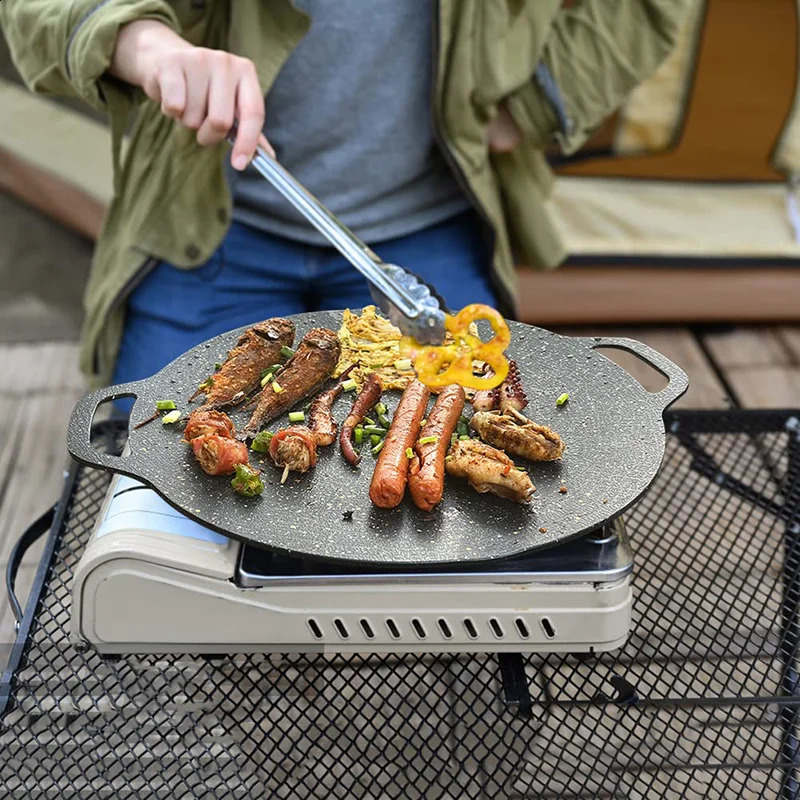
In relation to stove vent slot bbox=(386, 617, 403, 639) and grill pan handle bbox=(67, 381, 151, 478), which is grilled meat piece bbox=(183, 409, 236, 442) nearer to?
grill pan handle bbox=(67, 381, 151, 478)

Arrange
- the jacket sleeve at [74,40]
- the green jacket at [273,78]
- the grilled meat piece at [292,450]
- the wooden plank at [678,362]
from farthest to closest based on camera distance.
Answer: the wooden plank at [678,362]
the green jacket at [273,78]
the jacket sleeve at [74,40]
the grilled meat piece at [292,450]

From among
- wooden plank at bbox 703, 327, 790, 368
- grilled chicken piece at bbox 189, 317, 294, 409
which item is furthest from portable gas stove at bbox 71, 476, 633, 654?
wooden plank at bbox 703, 327, 790, 368

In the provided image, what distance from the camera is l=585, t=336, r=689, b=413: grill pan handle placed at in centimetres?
141

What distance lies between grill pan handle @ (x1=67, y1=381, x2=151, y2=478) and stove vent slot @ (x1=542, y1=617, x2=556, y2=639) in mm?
584

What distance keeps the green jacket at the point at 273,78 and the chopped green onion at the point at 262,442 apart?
0.85 meters

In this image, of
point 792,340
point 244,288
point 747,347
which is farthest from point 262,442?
point 792,340

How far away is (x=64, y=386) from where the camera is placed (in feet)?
10.4

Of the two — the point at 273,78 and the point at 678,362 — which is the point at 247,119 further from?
the point at 678,362

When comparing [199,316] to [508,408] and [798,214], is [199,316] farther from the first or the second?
[798,214]

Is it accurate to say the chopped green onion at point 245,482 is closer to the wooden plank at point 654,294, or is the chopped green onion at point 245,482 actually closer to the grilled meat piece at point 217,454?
the grilled meat piece at point 217,454

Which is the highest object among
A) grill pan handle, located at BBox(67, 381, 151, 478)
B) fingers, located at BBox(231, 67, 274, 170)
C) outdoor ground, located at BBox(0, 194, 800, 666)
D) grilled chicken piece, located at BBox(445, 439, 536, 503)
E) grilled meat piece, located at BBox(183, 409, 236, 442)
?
fingers, located at BBox(231, 67, 274, 170)

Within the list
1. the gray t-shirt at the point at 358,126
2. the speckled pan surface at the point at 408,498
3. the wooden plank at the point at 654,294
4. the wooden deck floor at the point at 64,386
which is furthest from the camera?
the wooden plank at the point at 654,294

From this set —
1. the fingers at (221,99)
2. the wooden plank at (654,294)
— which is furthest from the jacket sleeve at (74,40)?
the wooden plank at (654,294)

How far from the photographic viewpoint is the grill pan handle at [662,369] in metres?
1.41
